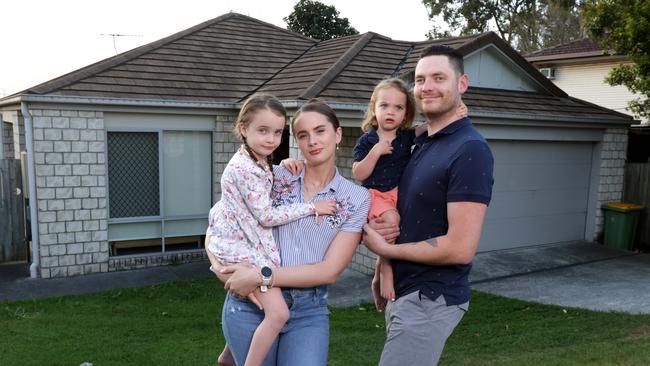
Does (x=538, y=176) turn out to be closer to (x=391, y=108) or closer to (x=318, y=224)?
(x=391, y=108)

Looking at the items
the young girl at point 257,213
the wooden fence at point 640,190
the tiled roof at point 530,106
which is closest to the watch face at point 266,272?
the young girl at point 257,213

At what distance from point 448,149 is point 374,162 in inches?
17.6

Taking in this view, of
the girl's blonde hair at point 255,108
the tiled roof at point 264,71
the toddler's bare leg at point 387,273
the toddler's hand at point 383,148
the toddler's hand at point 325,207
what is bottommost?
the toddler's bare leg at point 387,273

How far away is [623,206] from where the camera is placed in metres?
11.1

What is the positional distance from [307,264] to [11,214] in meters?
9.31

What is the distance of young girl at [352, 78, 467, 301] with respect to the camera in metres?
2.66

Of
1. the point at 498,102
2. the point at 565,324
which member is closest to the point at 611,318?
the point at 565,324

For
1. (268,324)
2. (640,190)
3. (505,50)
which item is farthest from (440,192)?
(640,190)

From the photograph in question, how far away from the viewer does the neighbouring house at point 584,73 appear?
67.6ft

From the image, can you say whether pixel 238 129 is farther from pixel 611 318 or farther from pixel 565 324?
pixel 611 318

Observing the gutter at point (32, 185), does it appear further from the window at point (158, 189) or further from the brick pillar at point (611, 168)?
the brick pillar at point (611, 168)

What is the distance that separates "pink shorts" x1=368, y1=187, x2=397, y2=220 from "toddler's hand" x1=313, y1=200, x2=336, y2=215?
0.21 meters

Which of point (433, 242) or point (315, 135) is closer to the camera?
point (433, 242)

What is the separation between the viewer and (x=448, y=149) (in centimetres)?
241
